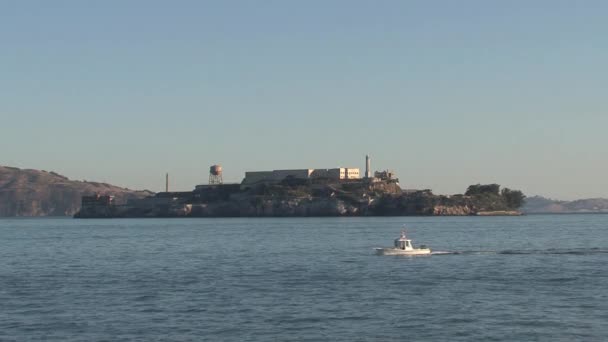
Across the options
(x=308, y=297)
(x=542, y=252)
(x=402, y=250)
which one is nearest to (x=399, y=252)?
(x=402, y=250)

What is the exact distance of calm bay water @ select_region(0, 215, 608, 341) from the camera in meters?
51.3

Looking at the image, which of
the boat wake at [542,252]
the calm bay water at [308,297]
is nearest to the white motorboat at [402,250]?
the boat wake at [542,252]

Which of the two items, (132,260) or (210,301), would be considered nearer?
(210,301)

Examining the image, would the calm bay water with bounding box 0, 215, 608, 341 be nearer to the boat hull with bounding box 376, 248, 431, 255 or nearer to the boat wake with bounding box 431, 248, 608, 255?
the boat wake with bounding box 431, 248, 608, 255

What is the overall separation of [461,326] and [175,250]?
7815 cm

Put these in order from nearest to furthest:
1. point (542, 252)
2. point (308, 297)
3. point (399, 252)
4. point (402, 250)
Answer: point (308, 297), point (399, 252), point (402, 250), point (542, 252)

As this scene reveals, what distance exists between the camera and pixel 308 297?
215ft

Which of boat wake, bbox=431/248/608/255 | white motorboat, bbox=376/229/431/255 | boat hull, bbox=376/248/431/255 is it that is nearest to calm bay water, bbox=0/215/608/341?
boat wake, bbox=431/248/608/255

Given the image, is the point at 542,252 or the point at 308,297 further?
the point at 542,252

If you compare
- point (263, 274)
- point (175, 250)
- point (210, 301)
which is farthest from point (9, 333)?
point (175, 250)

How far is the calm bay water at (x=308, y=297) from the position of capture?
5128 centimetres

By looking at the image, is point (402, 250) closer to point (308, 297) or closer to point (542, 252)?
point (542, 252)

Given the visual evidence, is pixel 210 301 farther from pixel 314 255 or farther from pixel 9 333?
pixel 314 255

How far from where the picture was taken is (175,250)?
412ft
